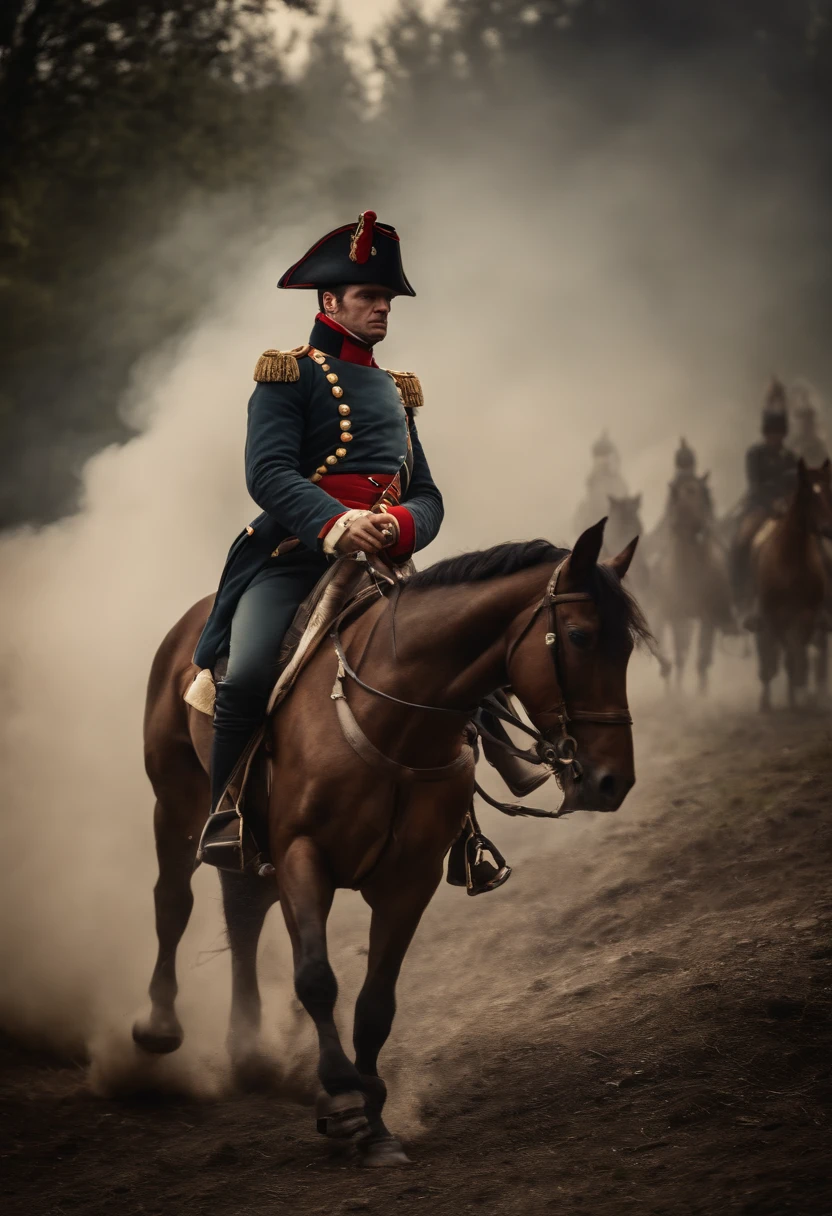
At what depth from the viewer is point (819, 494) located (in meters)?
14.1

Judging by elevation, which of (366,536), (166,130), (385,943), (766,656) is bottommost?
(385,943)

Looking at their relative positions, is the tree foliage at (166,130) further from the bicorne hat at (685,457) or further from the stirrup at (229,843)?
the stirrup at (229,843)

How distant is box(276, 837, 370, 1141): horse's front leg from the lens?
15.2 ft

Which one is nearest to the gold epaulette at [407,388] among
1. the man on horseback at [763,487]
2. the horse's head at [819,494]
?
the horse's head at [819,494]

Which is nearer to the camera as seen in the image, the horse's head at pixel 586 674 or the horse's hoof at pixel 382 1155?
Result: the horse's head at pixel 586 674

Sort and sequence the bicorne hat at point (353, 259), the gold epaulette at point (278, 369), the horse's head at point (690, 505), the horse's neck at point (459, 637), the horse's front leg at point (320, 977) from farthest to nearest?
1. the horse's head at point (690, 505)
2. the bicorne hat at point (353, 259)
3. the gold epaulette at point (278, 369)
4. the horse's neck at point (459, 637)
5. the horse's front leg at point (320, 977)

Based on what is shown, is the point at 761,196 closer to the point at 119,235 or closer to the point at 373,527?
the point at 119,235

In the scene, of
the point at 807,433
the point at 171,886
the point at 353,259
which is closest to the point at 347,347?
the point at 353,259

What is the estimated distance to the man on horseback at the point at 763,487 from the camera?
1541 centimetres

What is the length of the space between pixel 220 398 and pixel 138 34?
27.5 ft

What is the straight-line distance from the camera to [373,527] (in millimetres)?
5211

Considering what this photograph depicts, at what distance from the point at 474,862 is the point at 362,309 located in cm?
230

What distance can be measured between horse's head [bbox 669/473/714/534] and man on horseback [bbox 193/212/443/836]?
440 inches

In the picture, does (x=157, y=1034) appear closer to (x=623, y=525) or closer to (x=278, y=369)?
(x=278, y=369)
